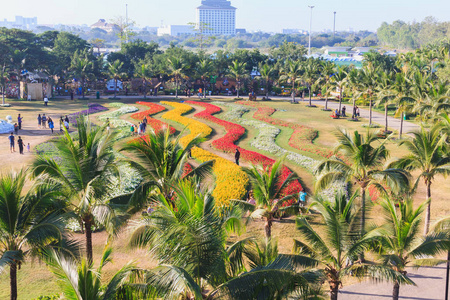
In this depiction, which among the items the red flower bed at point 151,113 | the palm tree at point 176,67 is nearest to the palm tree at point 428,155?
the red flower bed at point 151,113

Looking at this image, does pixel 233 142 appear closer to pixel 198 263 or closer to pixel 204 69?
pixel 198 263

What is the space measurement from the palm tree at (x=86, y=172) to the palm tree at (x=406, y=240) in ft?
23.6

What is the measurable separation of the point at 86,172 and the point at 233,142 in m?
23.8

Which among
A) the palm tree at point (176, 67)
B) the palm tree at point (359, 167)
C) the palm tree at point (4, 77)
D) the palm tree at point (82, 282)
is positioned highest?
the palm tree at point (176, 67)

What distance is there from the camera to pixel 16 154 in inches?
1196

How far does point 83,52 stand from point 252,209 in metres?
61.1

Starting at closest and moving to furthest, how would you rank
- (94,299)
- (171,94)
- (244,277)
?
(94,299) → (244,277) → (171,94)

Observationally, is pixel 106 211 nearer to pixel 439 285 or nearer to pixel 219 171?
pixel 439 285

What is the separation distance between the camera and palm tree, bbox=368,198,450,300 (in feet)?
35.8

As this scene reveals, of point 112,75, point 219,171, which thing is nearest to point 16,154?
point 219,171

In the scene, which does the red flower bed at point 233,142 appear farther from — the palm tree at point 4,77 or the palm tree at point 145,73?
the palm tree at point 4,77

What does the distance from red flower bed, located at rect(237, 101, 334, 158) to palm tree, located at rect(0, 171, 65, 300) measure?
74.1ft

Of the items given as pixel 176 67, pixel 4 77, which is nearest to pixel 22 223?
pixel 4 77

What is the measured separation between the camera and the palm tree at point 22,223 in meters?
9.97
